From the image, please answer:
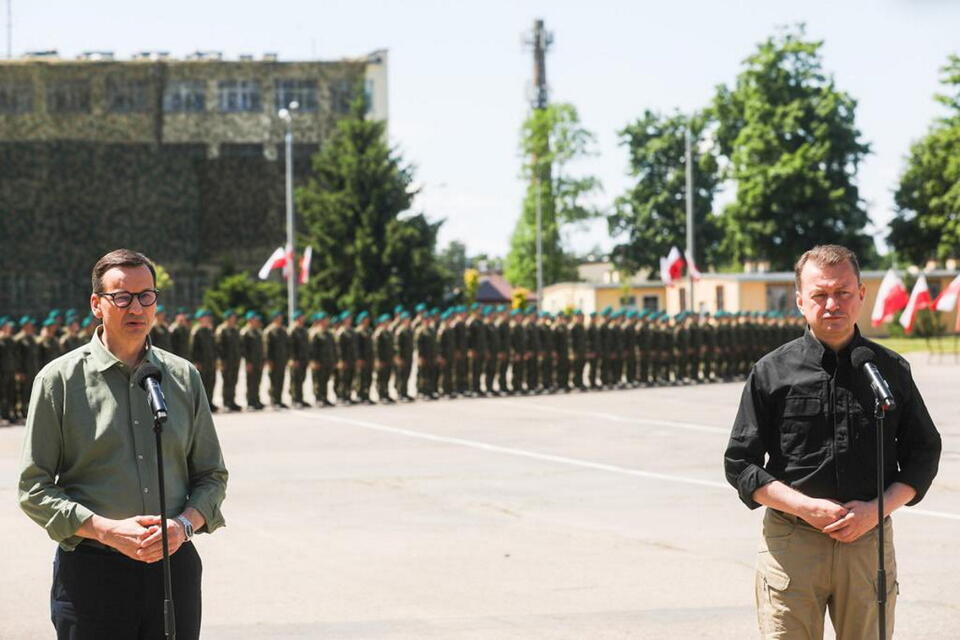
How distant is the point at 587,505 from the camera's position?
42.8 feet

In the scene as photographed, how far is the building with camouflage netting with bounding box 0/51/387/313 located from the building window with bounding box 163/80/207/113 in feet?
0.15

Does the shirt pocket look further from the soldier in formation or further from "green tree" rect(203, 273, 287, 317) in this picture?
"green tree" rect(203, 273, 287, 317)

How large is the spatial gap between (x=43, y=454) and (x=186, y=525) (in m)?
0.49

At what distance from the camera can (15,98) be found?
6588cm

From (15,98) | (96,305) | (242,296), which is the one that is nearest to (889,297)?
(242,296)

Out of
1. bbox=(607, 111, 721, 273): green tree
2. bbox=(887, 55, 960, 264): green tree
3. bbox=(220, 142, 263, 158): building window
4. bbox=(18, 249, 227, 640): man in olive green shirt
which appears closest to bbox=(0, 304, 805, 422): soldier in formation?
bbox=(18, 249, 227, 640): man in olive green shirt

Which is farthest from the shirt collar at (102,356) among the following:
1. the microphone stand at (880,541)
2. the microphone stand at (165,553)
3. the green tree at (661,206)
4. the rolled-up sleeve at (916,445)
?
the green tree at (661,206)

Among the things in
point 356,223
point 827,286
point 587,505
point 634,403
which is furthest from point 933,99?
point 827,286

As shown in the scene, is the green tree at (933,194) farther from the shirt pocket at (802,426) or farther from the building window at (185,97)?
the shirt pocket at (802,426)

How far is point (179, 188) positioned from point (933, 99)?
33268mm

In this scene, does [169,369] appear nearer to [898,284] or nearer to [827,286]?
[827,286]

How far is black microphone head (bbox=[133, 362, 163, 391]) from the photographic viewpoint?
4531mm

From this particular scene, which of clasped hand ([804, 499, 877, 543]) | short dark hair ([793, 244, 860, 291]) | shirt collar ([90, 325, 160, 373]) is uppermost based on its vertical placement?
short dark hair ([793, 244, 860, 291])

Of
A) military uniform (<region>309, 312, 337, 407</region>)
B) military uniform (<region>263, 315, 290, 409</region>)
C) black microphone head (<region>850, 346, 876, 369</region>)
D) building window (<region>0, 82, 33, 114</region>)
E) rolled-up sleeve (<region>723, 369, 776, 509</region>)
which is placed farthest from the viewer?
building window (<region>0, 82, 33, 114</region>)
